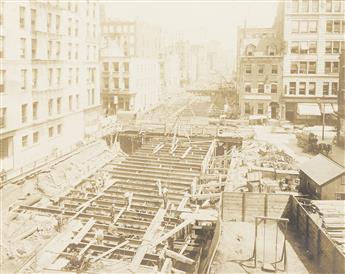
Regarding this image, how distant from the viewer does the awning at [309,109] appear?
6650 cm

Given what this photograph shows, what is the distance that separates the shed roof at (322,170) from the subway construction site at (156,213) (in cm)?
244

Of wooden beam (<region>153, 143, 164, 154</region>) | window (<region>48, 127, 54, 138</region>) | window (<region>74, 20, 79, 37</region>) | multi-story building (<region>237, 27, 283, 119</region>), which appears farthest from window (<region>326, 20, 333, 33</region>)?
window (<region>48, 127, 54, 138</region>)

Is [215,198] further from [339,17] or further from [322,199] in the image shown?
[339,17]

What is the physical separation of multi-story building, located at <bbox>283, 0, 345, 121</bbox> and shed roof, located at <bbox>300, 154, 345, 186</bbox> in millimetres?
38133

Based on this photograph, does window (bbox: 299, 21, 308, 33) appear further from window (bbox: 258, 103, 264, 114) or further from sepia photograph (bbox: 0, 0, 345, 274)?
window (bbox: 258, 103, 264, 114)

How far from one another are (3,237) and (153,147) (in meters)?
25.7

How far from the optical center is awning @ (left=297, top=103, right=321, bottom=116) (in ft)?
218

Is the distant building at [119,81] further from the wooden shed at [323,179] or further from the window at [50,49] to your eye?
the wooden shed at [323,179]

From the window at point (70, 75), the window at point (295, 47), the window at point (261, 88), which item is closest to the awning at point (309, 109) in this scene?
the window at point (261, 88)

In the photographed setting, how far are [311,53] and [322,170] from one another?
44521 millimetres

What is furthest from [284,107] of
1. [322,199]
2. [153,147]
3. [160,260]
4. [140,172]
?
[160,260]

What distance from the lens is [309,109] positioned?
67.1 m

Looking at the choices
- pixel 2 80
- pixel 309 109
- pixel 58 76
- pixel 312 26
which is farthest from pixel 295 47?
pixel 2 80

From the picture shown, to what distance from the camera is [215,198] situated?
3572 cm
